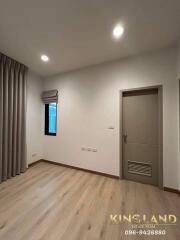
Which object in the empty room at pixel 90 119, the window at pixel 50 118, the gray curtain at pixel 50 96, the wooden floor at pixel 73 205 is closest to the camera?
the wooden floor at pixel 73 205

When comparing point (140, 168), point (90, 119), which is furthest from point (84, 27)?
point (140, 168)

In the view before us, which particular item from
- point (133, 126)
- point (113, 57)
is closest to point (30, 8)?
point (113, 57)

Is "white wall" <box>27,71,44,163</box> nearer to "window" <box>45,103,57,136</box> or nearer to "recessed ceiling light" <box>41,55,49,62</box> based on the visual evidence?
"window" <box>45,103,57,136</box>

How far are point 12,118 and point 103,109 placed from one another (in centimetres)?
220

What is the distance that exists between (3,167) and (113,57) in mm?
3493

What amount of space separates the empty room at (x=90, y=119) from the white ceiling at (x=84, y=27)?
0.01m

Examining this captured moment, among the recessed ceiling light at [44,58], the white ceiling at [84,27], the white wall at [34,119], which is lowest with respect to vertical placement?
the white wall at [34,119]

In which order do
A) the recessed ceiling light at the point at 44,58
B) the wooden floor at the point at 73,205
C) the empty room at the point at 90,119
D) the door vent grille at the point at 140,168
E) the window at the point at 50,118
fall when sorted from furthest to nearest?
the window at the point at 50,118, the recessed ceiling light at the point at 44,58, the door vent grille at the point at 140,168, the empty room at the point at 90,119, the wooden floor at the point at 73,205

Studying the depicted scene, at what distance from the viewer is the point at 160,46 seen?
2256 millimetres

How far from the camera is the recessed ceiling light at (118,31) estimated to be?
1.79 meters

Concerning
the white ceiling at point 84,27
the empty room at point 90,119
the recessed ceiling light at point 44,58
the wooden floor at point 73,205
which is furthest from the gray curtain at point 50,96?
the wooden floor at point 73,205

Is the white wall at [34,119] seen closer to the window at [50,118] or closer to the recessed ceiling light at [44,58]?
the window at [50,118]

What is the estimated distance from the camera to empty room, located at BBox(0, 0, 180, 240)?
4.91ft

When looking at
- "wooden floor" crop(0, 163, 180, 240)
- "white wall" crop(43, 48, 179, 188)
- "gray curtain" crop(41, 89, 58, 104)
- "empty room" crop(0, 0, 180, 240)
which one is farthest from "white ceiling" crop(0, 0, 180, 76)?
"wooden floor" crop(0, 163, 180, 240)
